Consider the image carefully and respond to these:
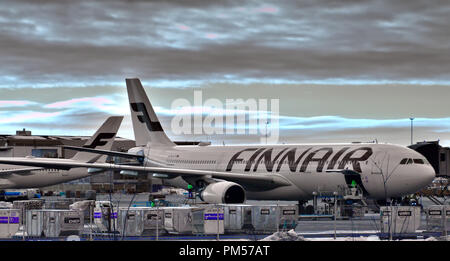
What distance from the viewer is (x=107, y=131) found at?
84.8 metres

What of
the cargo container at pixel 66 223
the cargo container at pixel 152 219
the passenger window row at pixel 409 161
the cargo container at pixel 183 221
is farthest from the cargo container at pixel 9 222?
the passenger window row at pixel 409 161

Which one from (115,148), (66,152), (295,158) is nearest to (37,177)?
(295,158)

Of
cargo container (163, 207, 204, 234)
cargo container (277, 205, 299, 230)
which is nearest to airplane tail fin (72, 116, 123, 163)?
cargo container (163, 207, 204, 234)

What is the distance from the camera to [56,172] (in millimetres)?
87750

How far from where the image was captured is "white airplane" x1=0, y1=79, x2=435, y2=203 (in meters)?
49.3

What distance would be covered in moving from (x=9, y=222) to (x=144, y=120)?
33848mm

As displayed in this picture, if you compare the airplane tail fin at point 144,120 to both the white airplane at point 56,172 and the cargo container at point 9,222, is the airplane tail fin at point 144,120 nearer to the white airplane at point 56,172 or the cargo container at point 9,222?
the white airplane at point 56,172

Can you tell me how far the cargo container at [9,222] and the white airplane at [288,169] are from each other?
16714 millimetres

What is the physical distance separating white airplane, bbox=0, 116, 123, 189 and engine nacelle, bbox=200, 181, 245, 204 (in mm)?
33022

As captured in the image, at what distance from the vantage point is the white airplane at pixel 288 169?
49312mm

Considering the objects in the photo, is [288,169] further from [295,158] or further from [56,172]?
[56,172]
